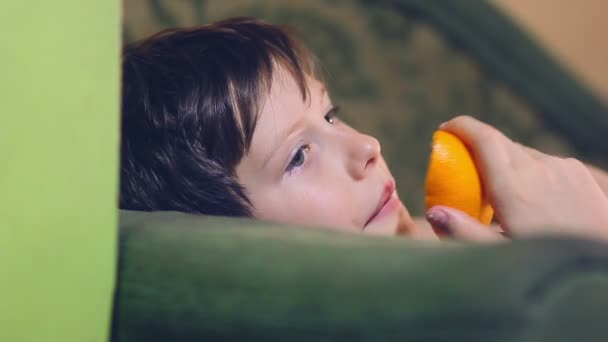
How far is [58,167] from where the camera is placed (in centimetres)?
50

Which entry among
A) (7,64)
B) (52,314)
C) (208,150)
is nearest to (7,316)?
(52,314)

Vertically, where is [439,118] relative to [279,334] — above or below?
below

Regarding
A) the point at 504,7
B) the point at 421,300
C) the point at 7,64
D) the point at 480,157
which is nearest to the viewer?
the point at 421,300

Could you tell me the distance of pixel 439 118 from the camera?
5.91 feet

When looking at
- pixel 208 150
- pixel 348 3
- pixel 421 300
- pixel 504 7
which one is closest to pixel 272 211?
pixel 208 150

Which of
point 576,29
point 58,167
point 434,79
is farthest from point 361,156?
point 576,29

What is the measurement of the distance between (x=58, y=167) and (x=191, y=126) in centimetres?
39

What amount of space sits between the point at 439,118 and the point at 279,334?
144 centimetres

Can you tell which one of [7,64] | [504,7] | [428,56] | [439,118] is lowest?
[439,118]

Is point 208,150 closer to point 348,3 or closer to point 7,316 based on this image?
point 7,316

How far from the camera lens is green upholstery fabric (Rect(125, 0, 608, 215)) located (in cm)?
171

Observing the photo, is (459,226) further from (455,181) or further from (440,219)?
(455,181)

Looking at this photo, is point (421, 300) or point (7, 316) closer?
point (421, 300)

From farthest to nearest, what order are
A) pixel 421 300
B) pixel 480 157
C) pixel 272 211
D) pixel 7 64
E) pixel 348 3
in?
pixel 348 3 → pixel 272 211 → pixel 480 157 → pixel 7 64 → pixel 421 300
